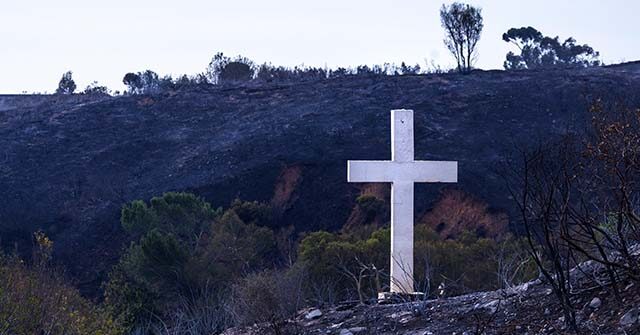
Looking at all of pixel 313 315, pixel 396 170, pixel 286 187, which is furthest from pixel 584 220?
pixel 286 187

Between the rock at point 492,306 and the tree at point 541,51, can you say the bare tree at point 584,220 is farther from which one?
the tree at point 541,51

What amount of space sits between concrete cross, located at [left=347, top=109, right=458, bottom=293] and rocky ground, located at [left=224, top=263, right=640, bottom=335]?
468 centimetres

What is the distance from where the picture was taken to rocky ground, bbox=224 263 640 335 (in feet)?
27.4

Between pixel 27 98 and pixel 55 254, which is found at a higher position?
pixel 27 98

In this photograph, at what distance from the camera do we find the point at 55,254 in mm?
35969

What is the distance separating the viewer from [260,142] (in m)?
41.3

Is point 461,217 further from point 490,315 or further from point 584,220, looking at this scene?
point 584,220

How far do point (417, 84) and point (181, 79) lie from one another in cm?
1434

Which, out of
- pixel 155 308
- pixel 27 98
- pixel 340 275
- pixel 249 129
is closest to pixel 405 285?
pixel 340 275

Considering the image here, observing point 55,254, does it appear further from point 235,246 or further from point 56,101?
point 56,101

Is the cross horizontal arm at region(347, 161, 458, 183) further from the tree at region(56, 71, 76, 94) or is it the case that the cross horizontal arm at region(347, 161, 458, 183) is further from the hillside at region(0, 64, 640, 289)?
the tree at region(56, 71, 76, 94)

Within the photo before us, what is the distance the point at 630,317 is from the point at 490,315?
144 centimetres

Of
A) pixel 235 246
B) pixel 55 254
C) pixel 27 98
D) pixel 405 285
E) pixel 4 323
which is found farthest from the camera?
pixel 27 98

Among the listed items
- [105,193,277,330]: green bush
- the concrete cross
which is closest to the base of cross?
the concrete cross
